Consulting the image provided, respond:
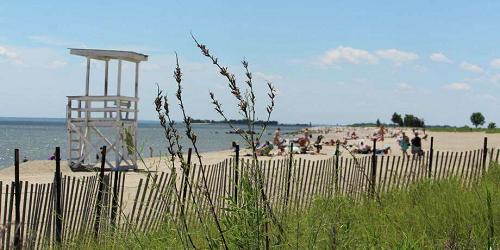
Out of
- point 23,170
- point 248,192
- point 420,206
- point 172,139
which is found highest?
point 172,139

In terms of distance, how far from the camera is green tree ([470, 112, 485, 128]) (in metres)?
105

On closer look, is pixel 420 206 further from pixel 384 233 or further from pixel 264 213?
pixel 264 213

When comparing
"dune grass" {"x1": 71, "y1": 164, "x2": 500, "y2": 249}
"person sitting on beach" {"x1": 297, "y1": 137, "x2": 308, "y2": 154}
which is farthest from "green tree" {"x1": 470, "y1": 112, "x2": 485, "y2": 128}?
"dune grass" {"x1": 71, "y1": 164, "x2": 500, "y2": 249}

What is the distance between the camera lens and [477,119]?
10500cm

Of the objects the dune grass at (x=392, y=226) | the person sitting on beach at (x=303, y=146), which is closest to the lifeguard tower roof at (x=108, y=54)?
the person sitting on beach at (x=303, y=146)

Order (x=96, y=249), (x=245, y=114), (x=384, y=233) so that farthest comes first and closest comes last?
(x=96, y=249) < (x=384, y=233) < (x=245, y=114)

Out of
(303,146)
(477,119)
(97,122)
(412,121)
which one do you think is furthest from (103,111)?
(412,121)

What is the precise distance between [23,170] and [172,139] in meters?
21.3

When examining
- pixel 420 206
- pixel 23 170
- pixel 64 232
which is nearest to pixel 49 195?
pixel 64 232

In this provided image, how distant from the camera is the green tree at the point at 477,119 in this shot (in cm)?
10462

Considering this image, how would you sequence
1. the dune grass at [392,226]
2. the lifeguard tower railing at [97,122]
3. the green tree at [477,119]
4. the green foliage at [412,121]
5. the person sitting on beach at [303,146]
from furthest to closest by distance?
the green foliage at [412,121]
the green tree at [477,119]
the person sitting on beach at [303,146]
the lifeguard tower railing at [97,122]
the dune grass at [392,226]

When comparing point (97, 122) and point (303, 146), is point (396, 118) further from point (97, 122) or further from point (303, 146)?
point (97, 122)

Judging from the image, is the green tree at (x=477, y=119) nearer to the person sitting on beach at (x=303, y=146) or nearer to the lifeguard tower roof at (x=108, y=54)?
the person sitting on beach at (x=303, y=146)

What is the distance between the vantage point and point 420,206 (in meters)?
5.50
